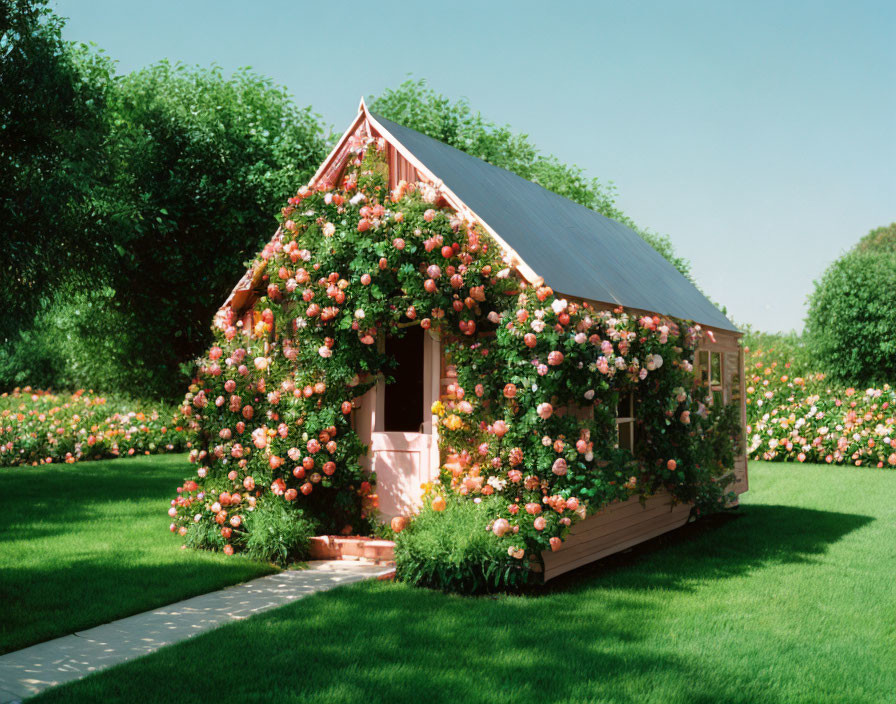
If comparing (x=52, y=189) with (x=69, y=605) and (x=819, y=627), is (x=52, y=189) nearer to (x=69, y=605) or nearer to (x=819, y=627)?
(x=69, y=605)

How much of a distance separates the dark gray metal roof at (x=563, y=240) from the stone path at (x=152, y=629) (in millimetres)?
3517

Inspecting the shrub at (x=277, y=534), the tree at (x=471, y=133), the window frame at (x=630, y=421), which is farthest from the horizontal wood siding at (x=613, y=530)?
the tree at (x=471, y=133)

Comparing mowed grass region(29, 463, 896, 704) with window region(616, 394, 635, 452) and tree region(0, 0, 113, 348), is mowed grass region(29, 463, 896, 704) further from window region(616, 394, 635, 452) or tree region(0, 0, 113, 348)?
tree region(0, 0, 113, 348)

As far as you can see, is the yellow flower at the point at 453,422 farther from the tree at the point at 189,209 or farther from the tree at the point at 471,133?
the tree at the point at 471,133

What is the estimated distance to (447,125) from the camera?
2348 cm

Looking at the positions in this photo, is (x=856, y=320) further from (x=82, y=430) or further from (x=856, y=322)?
(x=82, y=430)

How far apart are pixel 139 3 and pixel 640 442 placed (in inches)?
380

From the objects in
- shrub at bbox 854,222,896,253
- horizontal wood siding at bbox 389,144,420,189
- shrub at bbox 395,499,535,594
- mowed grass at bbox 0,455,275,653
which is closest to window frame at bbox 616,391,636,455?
shrub at bbox 395,499,535,594

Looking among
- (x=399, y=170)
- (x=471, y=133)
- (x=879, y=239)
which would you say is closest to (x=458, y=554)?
(x=399, y=170)

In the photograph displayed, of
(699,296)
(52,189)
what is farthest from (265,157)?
(699,296)

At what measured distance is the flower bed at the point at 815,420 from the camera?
16969mm

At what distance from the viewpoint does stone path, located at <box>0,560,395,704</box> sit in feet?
14.8

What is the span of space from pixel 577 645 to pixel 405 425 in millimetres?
3517

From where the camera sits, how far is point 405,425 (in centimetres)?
816
